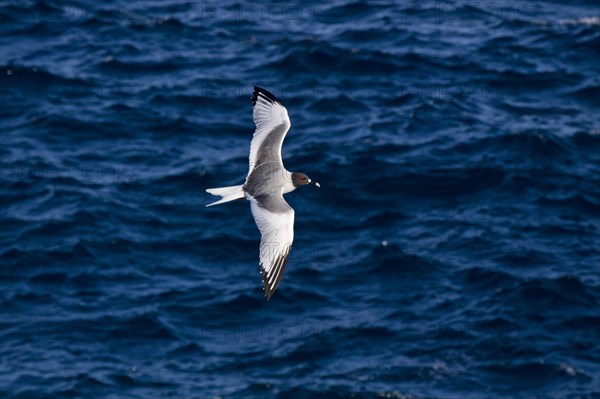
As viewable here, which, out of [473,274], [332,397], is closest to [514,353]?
[473,274]

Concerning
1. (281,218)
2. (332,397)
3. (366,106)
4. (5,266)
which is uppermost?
(281,218)

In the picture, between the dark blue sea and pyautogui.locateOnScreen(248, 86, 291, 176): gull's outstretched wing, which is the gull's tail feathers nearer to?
pyautogui.locateOnScreen(248, 86, 291, 176): gull's outstretched wing

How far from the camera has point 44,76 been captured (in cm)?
5319

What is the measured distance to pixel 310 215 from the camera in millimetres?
46438

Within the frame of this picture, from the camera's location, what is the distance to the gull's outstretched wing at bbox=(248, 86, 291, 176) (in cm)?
2711

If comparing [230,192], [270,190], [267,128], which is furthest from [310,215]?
[230,192]

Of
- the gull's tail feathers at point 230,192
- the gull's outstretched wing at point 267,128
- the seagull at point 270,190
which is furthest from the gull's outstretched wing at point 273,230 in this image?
the gull's outstretched wing at point 267,128

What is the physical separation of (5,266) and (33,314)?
247 centimetres

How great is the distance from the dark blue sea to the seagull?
51.4 feet

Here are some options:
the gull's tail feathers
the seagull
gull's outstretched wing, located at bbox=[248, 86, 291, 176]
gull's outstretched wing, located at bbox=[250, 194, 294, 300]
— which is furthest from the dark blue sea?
gull's outstretched wing, located at bbox=[250, 194, 294, 300]

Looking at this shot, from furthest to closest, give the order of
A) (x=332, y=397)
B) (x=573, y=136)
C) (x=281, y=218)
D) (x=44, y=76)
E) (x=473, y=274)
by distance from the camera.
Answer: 1. (x=44, y=76)
2. (x=573, y=136)
3. (x=473, y=274)
4. (x=332, y=397)
5. (x=281, y=218)

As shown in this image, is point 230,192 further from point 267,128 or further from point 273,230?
point 267,128

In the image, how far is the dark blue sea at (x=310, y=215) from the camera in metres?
42.3

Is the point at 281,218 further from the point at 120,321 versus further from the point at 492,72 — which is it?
the point at 492,72
